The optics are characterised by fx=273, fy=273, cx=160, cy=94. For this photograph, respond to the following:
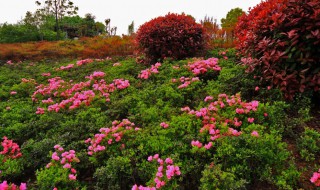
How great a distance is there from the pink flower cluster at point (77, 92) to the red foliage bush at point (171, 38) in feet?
5.92

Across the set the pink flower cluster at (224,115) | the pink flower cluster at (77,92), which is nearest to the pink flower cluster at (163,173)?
the pink flower cluster at (224,115)

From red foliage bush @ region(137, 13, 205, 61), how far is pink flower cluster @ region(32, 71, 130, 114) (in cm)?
180

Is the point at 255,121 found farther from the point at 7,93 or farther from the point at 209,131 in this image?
the point at 7,93

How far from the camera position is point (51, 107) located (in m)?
5.96

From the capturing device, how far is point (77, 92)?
6.60 m

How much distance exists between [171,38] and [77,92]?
3329 millimetres

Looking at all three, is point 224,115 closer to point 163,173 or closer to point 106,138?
point 163,173

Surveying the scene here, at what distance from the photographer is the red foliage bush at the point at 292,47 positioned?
4.38 m

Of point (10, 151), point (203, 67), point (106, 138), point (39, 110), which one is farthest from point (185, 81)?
point (10, 151)

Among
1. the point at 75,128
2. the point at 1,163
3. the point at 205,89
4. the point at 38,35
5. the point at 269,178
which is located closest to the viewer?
the point at 269,178

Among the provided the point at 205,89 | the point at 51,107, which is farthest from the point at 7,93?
the point at 205,89

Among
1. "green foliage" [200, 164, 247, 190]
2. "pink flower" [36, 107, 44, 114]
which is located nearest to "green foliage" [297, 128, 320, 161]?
"green foliage" [200, 164, 247, 190]

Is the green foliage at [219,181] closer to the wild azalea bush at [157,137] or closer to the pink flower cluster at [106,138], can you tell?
the wild azalea bush at [157,137]

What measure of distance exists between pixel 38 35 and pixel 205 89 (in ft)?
97.8
